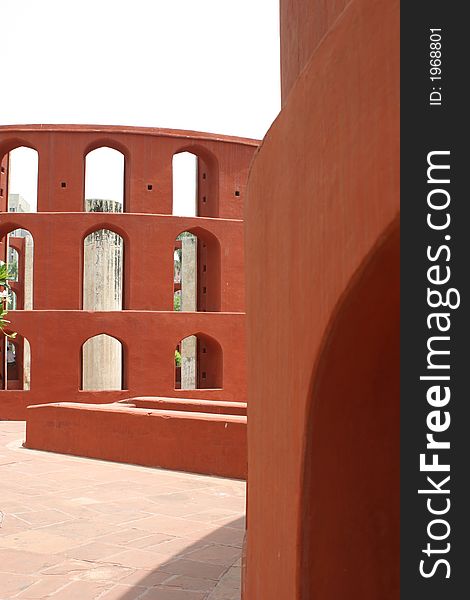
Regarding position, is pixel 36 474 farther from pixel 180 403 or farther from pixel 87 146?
pixel 87 146

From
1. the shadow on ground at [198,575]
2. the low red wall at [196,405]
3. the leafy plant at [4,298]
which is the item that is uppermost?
the leafy plant at [4,298]

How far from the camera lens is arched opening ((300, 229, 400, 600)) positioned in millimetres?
2465

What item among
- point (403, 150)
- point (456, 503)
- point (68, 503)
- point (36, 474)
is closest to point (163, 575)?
point (68, 503)

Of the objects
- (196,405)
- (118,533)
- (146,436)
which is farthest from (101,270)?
(118,533)

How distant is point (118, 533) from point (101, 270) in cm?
1815

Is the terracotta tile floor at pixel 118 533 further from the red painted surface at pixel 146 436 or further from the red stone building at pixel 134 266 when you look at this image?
the red stone building at pixel 134 266

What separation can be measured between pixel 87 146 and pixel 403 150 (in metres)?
18.7

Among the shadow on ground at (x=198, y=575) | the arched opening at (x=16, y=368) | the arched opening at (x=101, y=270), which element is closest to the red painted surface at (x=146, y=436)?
the shadow on ground at (x=198, y=575)

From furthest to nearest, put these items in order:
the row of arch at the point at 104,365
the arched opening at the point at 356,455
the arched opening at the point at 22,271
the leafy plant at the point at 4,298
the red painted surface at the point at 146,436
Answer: the arched opening at the point at 22,271 < the row of arch at the point at 104,365 < the leafy plant at the point at 4,298 < the red painted surface at the point at 146,436 < the arched opening at the point at 356,455

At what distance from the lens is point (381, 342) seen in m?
2.70

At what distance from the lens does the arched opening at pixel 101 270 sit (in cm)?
2427

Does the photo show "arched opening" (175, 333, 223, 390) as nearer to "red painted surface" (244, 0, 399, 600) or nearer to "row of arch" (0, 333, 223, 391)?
"row of arch" (0, 333, 223, 391)

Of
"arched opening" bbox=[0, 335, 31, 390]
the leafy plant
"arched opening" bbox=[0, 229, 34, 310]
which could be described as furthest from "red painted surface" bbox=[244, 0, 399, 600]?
"arched opening" bbox=[0, 229, 34, 310]

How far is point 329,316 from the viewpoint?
2.36 metres
